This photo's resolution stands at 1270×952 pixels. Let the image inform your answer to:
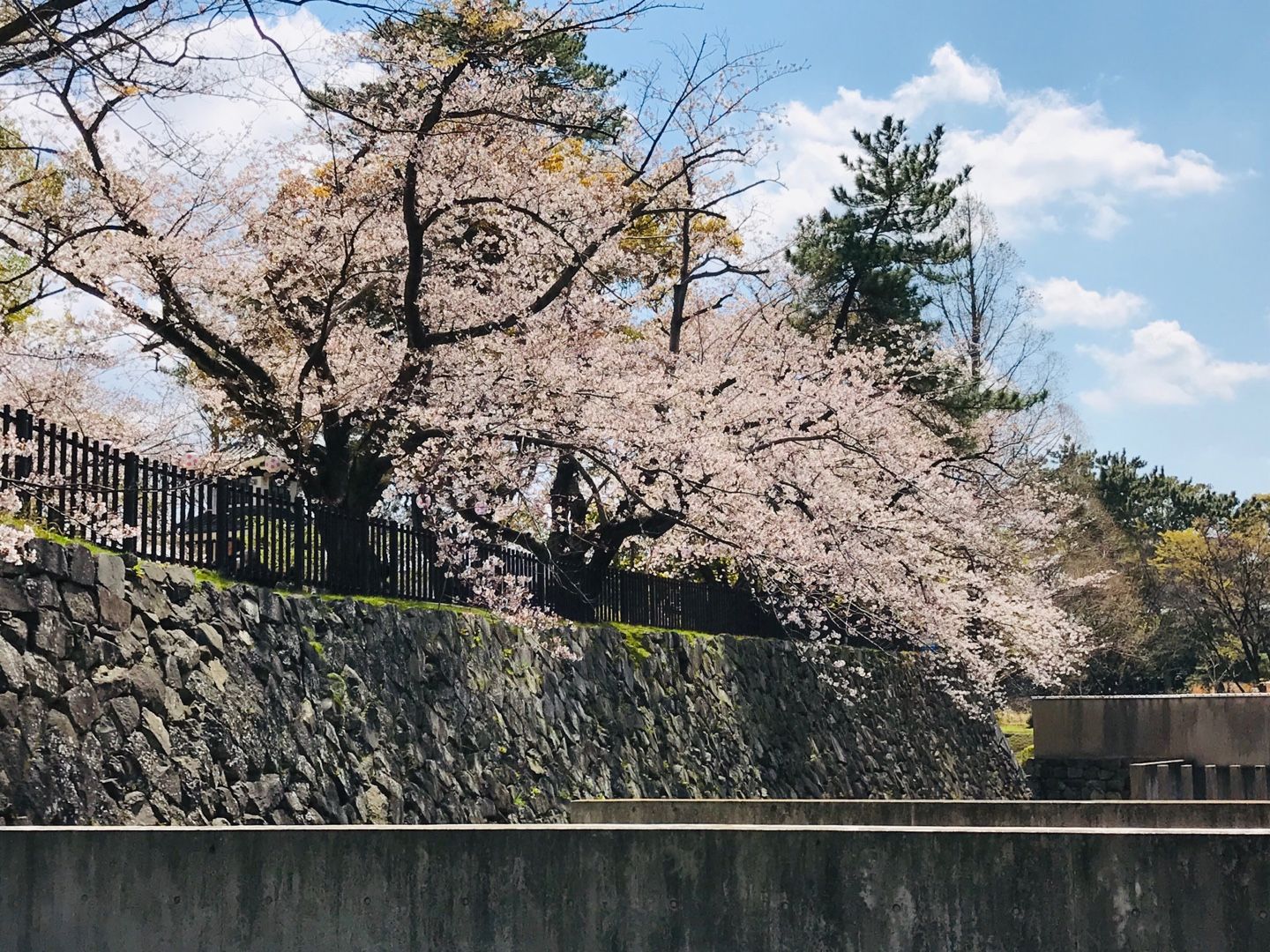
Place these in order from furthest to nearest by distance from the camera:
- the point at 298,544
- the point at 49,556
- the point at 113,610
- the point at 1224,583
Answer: the point at 1224,583
the point at 298,544
the point at 113,610
the point at 49,556

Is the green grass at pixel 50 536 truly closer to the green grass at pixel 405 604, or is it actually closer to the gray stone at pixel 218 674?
the gray stone at pixel 218 674

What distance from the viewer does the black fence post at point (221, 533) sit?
1238cm

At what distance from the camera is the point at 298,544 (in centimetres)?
1370

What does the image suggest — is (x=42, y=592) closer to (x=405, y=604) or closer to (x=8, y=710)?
(x=8, y=710)

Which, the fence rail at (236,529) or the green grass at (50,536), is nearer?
the green grass at (50,536)

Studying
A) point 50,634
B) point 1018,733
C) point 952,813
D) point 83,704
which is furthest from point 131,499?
point 1018,733

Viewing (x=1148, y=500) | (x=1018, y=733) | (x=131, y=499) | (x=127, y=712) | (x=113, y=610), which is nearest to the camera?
(x=127, y=712)

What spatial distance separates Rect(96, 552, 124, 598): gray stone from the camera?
10578mm

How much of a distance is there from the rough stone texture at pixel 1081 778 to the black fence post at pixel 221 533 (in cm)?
1506

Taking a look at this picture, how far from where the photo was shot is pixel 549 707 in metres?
16.9

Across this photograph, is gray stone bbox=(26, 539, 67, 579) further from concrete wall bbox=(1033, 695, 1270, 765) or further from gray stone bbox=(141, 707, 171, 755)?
concrete wall bbox=(1033, 695, 1270, 765)

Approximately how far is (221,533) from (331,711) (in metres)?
1.97

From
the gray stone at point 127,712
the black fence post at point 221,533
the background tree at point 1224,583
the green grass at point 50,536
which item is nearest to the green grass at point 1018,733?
the background tree at point 1224,583

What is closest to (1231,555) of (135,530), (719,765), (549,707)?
(719,765)
